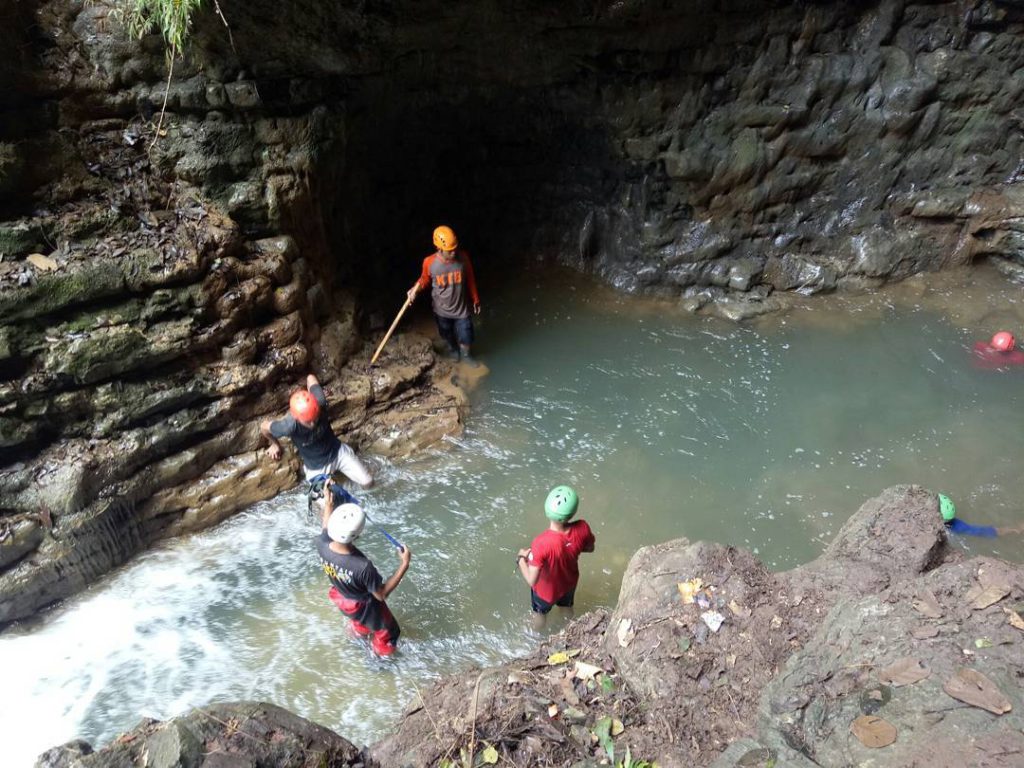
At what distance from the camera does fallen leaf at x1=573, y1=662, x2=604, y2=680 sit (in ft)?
10.5

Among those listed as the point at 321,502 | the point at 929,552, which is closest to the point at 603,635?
the point at 929,552

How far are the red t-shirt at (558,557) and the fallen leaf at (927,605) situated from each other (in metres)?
1.81

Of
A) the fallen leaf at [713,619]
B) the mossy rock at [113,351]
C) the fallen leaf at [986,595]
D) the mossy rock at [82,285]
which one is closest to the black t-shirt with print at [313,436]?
the mossy rock at [113,351]

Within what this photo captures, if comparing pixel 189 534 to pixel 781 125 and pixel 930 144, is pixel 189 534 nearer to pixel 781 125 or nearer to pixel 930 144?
pixel 781 125

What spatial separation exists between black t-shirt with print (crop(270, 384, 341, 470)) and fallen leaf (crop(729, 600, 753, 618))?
11.9ft

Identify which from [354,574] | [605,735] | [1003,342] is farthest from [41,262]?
[1003,342]

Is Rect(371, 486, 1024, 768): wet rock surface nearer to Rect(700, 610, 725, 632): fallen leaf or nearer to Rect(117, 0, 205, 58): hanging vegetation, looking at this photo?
Rect(700, 610, 725, 632): fallen leaf

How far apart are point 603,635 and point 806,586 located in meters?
1.09

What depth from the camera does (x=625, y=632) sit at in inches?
127

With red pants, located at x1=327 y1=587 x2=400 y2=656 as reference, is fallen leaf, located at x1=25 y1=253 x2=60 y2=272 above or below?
above

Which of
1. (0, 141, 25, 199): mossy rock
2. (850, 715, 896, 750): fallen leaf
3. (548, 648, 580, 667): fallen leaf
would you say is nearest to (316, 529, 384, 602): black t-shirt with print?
(548, 648, 580, 667): fallen leaf

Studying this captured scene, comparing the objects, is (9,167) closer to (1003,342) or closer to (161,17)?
(161,17)

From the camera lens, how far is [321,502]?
5582 millimetres

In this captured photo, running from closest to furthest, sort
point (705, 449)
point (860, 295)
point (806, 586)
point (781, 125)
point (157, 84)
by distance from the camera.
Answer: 1. point (806, 586)
2. point (157, 84)
3. point (705, 449)
4. point (781, 125)
5. point (860, 295)
